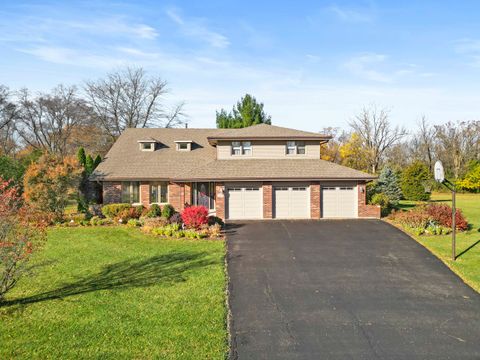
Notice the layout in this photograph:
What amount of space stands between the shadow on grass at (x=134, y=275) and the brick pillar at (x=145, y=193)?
33.6 feet

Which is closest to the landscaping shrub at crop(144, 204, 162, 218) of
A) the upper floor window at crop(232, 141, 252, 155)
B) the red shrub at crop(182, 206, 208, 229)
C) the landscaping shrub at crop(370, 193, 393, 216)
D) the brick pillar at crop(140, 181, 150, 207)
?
the brick pillar at crop(140, 181, 150, 207)

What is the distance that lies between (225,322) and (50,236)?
46.3 ft

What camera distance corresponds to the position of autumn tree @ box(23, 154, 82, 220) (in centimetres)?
2200

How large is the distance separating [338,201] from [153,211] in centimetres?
1206

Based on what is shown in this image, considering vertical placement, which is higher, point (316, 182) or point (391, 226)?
point (316, 182)

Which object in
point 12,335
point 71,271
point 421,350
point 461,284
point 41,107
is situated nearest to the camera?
point 421,350

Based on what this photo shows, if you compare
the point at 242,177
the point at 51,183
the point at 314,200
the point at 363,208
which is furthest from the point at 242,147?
the point at 51,183

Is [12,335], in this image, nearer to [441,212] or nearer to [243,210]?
[243,210]

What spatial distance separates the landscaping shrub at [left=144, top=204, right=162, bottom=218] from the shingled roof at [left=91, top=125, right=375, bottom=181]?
2.15 m

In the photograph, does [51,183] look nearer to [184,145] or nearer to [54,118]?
[184,145]

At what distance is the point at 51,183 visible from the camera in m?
22.4

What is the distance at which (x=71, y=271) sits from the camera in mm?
13586

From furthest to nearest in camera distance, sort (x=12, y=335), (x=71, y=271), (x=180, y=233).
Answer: (x=180, y=233), (x=71, y=271), (x=12, y=335)

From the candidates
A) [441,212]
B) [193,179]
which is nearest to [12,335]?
[193,179]
